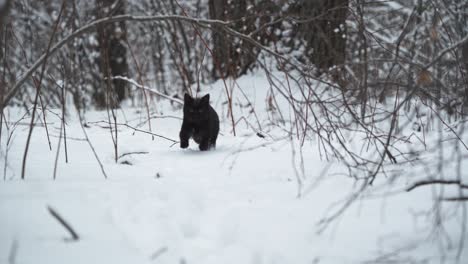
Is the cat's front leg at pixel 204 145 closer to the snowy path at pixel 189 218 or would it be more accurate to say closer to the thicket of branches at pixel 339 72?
the thicket of branches at pixel 339 72

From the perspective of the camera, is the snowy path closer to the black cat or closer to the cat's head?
the black cat

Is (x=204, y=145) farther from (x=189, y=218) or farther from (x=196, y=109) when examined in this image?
(x=189, y=218)

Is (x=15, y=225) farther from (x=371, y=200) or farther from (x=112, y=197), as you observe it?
(x=371, y=200)

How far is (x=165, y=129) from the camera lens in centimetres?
628

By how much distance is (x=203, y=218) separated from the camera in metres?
2.22

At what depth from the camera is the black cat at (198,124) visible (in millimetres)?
4332

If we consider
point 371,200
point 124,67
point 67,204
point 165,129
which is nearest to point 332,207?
point 371,200

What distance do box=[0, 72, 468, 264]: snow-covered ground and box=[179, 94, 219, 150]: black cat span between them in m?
1.15

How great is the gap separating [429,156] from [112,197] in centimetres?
234

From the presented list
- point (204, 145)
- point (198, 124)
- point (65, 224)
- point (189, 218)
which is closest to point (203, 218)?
point (189, 218)

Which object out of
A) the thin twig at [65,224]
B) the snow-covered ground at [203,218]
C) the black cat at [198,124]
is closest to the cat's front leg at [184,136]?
the black cat at [198,124]

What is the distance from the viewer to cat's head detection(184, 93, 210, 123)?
4.39 meters

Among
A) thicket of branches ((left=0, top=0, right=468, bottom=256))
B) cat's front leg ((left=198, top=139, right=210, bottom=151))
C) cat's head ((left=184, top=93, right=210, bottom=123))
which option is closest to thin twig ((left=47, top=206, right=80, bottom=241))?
thicket of branches ((left=0, top=0, right=468, bottom=256))

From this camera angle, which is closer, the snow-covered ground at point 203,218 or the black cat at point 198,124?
the snow-covered ground at point 203,218
